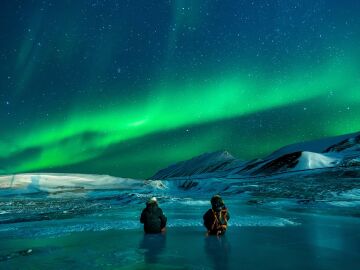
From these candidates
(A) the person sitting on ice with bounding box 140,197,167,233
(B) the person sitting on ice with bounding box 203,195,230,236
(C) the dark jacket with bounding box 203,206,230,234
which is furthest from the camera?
(A) the person sitting on ice with bounding box 140,197,167,233

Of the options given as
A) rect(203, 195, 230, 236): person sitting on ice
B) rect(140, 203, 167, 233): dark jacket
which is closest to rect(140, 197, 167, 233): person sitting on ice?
rect(140, 203, 167, 233): dark jacket

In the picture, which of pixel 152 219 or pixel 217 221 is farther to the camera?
pixel 152 219

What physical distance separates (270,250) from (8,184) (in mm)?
120222

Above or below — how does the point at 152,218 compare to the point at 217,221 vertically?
above

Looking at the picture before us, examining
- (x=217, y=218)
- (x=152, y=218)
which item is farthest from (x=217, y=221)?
(x=152, y=218)

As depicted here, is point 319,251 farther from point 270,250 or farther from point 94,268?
point 94,268

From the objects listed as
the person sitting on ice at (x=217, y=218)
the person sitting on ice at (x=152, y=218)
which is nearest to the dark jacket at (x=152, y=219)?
the person sitting on ice at (x=152, y=218)

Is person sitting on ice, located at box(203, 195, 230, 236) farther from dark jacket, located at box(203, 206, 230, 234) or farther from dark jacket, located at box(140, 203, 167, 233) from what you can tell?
dark jacket, located at box(140, 203, 167, 233)

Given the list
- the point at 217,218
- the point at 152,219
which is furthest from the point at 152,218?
the point at 217,218

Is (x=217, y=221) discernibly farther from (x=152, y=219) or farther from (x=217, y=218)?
(x=152, y=219)

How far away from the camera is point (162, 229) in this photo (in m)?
13.4

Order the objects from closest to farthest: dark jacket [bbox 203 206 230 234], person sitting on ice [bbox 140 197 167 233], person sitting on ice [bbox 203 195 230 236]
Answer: person sitting on ice [bbox 203 195 230 236] → dark jacket [bbox 203 206 230 234] → person sitting on ice [bbox 140 197 167 233]

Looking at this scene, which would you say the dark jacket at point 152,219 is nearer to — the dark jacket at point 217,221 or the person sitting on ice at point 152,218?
the person sitting on ice at point 152,218

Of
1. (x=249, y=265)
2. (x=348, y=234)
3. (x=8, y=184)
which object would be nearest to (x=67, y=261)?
(x=249, y=265)
